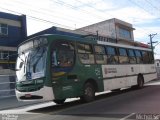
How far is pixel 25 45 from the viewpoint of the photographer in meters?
13.9

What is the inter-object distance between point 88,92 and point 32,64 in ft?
10.8

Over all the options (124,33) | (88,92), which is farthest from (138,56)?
(124,33)

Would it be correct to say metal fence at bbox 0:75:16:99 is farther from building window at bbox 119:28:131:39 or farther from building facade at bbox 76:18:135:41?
building window at bbox 119:28:131:39

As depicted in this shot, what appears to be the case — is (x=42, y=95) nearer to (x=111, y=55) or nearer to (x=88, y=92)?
(x=88, y=92)

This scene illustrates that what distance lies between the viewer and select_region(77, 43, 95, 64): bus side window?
14605mm

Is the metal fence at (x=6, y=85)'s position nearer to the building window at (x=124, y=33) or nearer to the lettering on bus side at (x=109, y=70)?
the lettering on bus side at (x=109, y=70)

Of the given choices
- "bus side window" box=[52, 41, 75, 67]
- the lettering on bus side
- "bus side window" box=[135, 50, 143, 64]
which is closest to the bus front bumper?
"bus side window" box=[52, 41, 75, 67]

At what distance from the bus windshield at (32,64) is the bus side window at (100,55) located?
3809mm

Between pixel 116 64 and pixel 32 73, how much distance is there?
6.65m

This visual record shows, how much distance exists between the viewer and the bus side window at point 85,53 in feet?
47.9

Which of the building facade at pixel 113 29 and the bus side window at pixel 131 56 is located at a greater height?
the building facade at pixel 113 29

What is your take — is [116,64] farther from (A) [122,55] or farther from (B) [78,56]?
(B) [78,56]

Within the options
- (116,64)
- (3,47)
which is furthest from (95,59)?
(3,47)

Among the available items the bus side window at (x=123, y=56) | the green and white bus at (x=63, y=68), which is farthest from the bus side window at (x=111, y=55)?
the bus side window at (x=123, y=56)
